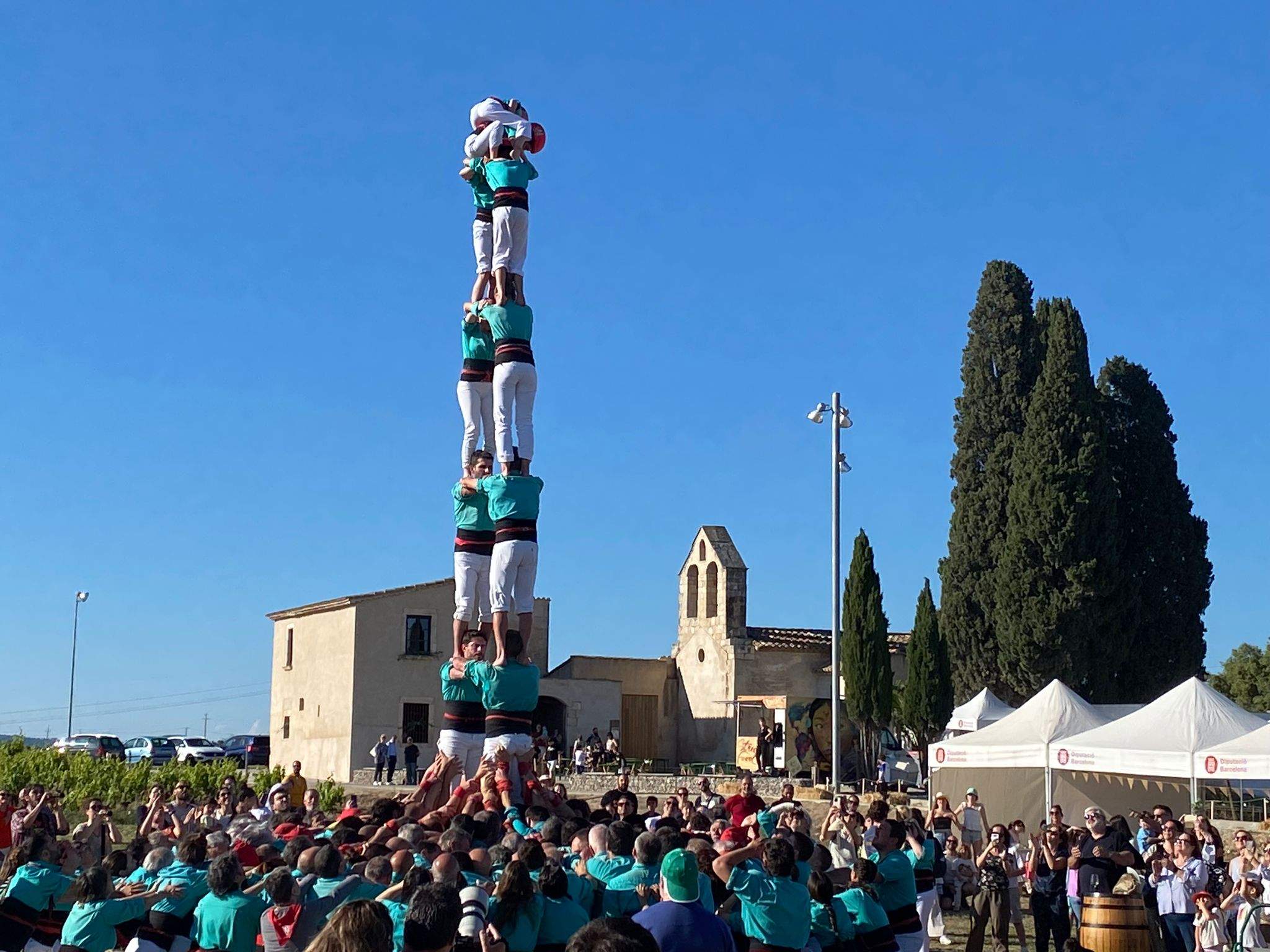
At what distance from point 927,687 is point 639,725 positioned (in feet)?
32.8

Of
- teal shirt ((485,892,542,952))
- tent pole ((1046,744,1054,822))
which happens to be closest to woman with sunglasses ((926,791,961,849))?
tent pole ((1046,744,1054,822))

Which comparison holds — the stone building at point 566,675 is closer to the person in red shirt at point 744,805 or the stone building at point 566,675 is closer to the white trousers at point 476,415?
the white trousers at point 476,415

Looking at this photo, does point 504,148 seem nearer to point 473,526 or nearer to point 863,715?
point 473,526

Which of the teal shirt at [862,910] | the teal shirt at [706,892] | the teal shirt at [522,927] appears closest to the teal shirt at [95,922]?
the teal shirt at [522,927]

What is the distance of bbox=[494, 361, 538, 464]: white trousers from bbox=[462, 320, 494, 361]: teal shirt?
86 centimetres

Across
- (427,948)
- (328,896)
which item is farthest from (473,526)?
(427,948)

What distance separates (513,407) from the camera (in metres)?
19.1

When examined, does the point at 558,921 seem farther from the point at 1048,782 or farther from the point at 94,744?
the point at 94,744

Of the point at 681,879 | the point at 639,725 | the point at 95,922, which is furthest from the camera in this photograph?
the point at 639,725

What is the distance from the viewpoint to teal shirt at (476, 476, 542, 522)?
18672 millimetres

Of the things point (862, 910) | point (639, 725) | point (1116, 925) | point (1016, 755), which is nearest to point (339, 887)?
point (862, 910)

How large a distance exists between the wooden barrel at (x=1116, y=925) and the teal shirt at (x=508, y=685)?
7.48 metres

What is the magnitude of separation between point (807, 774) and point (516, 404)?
68.3 ft

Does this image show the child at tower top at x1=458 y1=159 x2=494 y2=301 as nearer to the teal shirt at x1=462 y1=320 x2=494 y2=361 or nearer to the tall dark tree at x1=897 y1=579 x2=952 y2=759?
the teal shirt at x1=462 y1=320 x2=494 y2=361
